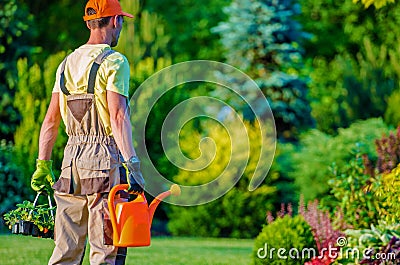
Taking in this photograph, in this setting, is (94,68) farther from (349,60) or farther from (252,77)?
(349,60)

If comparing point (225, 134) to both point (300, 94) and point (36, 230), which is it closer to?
point (300, 94)

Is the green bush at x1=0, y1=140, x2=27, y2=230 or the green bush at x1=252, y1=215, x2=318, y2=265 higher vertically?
the green bush at x1=0, y1=140, x2=27, y2=230

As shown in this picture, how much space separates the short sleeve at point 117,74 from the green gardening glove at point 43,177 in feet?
2.52

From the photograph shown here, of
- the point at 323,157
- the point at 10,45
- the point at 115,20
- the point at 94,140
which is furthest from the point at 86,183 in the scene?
the point at 10,45

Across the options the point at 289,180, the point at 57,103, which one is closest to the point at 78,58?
the point at 57,103

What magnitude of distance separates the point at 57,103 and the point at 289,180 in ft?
28.7

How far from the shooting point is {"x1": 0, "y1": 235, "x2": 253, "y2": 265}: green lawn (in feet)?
29.0

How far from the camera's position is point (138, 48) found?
17.2 meters

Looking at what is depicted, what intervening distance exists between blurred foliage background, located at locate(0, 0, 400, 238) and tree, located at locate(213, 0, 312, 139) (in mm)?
18

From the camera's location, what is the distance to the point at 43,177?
591 cm

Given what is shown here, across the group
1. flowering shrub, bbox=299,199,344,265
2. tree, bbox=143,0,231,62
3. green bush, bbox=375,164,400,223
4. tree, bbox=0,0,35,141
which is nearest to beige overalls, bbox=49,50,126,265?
flowering shrub, bbox=299,199,344,265

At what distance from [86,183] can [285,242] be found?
3.09 metres

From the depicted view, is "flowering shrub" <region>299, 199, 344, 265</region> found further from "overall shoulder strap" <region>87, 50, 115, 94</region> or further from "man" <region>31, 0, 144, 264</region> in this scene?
"overall shoulder strap" <region>87, 50, 115, 94</region>

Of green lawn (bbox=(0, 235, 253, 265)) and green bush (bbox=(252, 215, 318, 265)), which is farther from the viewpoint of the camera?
green lawn (bbox=(0, 235, 253, 265))
